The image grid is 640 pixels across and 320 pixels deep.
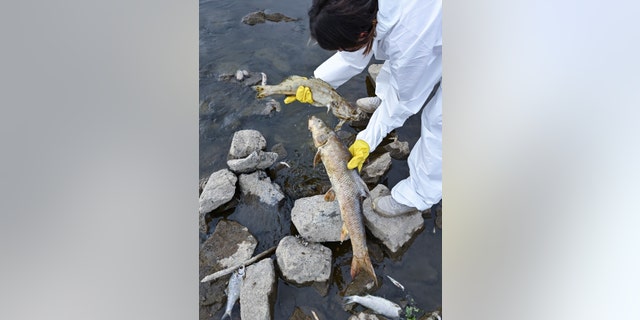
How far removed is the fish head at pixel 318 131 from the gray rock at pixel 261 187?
0.27m

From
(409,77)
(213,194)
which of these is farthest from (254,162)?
(409,77)

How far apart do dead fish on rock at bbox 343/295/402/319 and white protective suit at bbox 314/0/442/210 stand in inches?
16.7

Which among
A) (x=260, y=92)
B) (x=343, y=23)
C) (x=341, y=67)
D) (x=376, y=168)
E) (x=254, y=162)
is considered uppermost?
(x=343, y=23)

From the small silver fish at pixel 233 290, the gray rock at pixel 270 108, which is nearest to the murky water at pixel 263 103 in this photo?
the gray rock at pixel 270 108

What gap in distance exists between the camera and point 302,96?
1.86m

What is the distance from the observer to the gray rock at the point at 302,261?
5.93ft

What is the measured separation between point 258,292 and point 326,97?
0.89 meters
